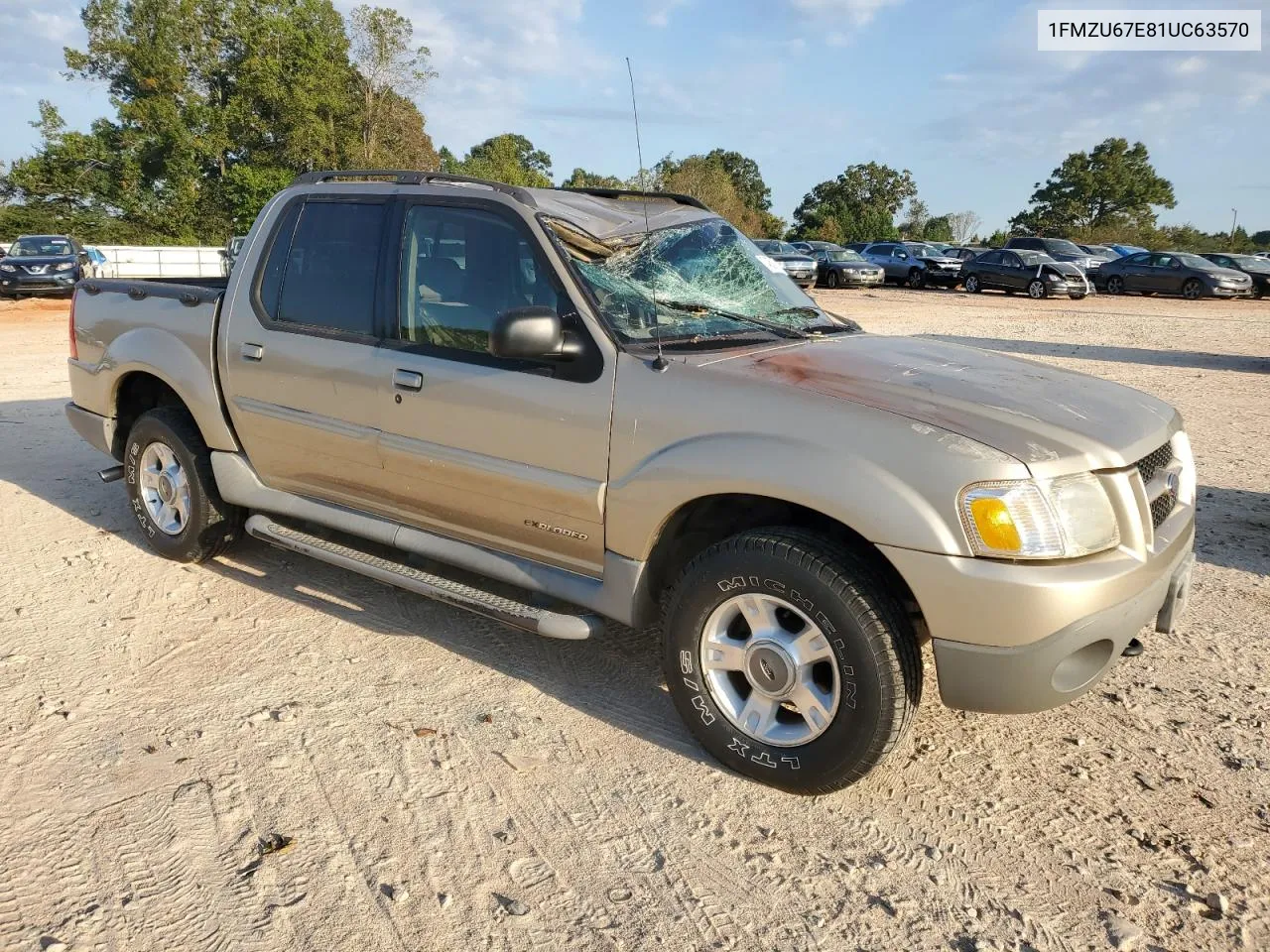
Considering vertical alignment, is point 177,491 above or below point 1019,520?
below

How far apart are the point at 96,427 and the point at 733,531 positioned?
3.85 metres

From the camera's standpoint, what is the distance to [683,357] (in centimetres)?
351

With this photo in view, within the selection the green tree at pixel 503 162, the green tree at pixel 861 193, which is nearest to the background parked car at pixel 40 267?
the green tree at pixel 503 162

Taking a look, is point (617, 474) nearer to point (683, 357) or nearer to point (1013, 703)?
point (683, 357)

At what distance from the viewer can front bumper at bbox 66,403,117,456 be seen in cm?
551

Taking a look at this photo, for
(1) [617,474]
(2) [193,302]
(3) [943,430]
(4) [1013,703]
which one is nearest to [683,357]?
(1) [617,474]

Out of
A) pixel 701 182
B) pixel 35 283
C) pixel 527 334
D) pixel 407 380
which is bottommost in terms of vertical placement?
pixel 407 380

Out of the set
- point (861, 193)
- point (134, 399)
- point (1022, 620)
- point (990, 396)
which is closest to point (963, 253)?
point (134, 399)

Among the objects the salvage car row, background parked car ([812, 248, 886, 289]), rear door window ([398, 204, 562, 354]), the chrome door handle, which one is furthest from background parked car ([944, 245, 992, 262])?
the chrome door handle

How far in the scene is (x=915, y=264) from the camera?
34.4 m

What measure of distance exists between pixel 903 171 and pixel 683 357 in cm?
8258

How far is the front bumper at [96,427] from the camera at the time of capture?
5.51 m

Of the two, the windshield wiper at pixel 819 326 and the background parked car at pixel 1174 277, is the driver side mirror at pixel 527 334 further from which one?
the background parked car at pixel 1174 277

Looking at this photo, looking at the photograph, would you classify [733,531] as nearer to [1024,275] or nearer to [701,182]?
[1024,275]
